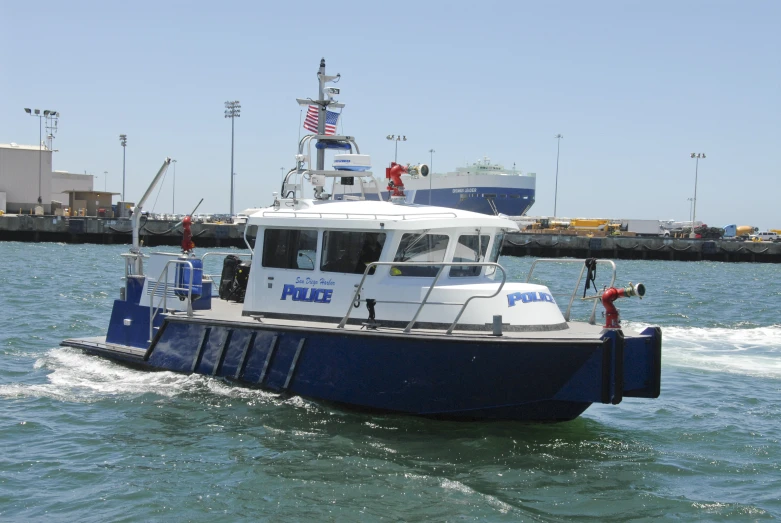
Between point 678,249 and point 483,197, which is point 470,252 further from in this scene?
point 483,197

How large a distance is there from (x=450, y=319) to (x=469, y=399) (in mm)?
897

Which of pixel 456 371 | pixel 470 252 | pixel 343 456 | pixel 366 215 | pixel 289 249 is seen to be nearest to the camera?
pixel 343 456

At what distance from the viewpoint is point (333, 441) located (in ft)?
28.8

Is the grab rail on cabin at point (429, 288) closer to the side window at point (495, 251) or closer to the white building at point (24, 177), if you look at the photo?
the side window at point (495, 251)

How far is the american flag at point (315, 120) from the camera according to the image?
1227 centimetres

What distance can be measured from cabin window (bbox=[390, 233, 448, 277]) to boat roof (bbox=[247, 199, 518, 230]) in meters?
0.22

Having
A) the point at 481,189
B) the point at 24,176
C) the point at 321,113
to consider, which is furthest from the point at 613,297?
the point at 481,189

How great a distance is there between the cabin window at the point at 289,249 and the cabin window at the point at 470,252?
172cm

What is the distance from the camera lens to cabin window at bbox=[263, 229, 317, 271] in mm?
10203

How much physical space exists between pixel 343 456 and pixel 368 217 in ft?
9.40

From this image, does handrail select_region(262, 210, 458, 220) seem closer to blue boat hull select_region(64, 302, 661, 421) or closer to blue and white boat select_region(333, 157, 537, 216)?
blue boat hull select_region(64, 302, 661, 421)

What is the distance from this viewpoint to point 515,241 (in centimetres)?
5609

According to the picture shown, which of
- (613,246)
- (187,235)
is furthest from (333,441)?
(613,246)

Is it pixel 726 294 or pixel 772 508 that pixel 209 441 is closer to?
pixel 772 508
